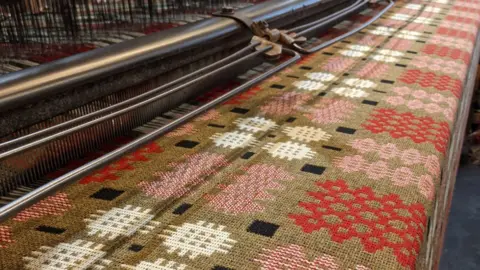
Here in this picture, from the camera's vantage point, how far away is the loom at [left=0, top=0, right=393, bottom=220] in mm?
917

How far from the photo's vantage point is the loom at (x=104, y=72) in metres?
0.92

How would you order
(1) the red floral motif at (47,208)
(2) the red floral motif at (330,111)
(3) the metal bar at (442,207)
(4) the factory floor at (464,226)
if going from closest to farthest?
1. (1) the red floral motif at (47,208)
2. (3) the metal bar at (442,207)
3. (2) the red floral motif at (330,111)
4. (4) the factory floor at (464,226)

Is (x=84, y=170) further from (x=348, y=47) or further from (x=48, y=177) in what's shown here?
(x=348, y=47)

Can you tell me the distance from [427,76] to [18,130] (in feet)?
4.37

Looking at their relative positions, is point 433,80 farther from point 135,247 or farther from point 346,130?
point 135,247

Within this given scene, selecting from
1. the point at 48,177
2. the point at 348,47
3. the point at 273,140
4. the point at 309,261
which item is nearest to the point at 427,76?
the point at 348,47

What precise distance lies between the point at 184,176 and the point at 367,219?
36 cm

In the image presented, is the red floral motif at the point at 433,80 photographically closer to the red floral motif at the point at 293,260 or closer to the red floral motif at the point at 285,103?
the red floral motif at the point at 285,103

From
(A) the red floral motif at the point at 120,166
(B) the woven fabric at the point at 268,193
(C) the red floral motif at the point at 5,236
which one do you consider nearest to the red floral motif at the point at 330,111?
(B) the woven fabric at the point at 268,193

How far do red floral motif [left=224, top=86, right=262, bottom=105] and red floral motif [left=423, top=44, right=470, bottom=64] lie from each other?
914 millimetres

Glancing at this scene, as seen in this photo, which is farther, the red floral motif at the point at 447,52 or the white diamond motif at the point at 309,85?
the red floral motif at the point at 447,52

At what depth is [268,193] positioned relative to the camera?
0.94 m

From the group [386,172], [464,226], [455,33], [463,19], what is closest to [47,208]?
[386,172]

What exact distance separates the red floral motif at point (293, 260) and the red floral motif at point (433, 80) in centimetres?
104
